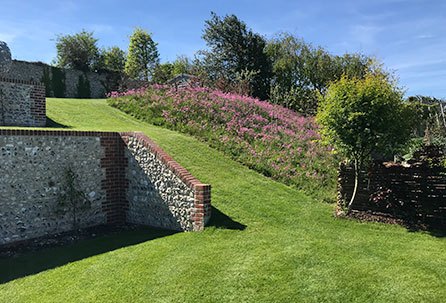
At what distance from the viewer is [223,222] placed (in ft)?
24.5

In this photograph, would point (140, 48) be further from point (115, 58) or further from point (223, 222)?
point (223, 222)

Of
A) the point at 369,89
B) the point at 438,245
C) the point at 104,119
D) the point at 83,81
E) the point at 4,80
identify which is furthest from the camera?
the point at 83,81

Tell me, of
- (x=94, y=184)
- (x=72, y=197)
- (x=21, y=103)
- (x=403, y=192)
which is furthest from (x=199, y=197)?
(x=21, y=103)

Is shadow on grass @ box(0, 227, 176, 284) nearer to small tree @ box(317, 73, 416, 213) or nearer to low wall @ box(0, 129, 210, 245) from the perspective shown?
low wall @ box(0, 129, 210, 245)

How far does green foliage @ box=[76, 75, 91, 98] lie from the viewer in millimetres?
30594

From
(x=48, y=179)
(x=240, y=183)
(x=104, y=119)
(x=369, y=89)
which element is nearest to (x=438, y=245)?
(x=369, y=89)

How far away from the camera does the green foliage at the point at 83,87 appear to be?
30.6 metres

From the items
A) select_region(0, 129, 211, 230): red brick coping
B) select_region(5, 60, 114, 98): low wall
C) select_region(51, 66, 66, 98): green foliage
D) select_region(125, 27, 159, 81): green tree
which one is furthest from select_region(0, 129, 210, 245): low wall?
select_region(125, 27, 159, 81): green tree

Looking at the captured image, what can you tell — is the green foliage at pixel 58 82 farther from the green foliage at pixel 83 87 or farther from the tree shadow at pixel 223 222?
the tree shadow at pixel 223 222

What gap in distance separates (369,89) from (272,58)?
2616 cm

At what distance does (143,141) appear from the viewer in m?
8.61

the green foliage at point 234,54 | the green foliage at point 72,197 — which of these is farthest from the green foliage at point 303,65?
the green foliage at point 72,197

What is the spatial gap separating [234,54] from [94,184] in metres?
24.1

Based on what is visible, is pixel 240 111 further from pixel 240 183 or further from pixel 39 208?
pixel 39 208
